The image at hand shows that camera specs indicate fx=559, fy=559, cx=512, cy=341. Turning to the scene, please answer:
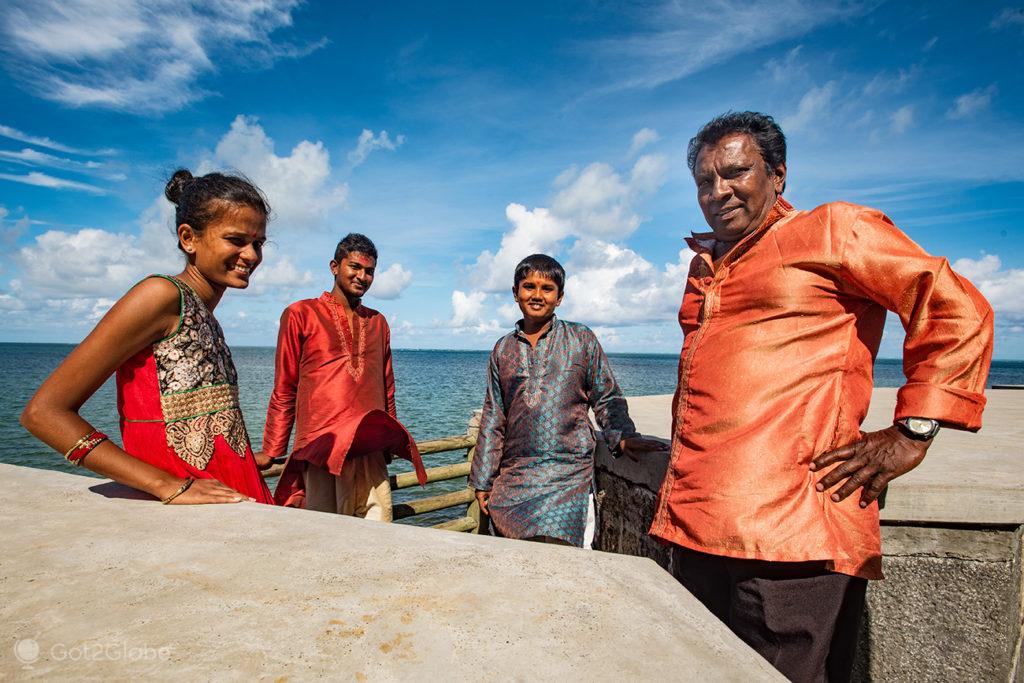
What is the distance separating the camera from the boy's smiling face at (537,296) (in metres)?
2.97

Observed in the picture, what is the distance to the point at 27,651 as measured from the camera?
81 cm

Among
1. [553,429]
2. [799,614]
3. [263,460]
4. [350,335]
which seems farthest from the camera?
[350,335]

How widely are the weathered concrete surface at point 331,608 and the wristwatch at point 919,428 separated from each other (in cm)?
77

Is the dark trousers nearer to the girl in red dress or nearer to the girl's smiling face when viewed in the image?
the girl in red dress

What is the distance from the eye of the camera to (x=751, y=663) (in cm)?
87

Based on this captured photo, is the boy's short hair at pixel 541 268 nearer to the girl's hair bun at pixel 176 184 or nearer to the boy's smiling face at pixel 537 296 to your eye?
the boy's smiling face at pixel 537 296

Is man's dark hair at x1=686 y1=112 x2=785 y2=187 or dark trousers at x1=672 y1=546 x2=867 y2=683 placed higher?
man's dark hair at x1=686 y1=112 x2=785 y2=187

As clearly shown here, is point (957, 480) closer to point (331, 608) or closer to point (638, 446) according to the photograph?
point (638, 446)

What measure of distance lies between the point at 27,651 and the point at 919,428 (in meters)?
1.84

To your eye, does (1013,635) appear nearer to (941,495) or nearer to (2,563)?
(941,495)

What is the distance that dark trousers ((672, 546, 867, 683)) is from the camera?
1.50m

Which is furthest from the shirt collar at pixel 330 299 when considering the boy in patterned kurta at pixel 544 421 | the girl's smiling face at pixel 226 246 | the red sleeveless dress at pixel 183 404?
the red sleeveless dress at pixel 183 404

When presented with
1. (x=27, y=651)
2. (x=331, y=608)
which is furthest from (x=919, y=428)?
(x=27, y=651)

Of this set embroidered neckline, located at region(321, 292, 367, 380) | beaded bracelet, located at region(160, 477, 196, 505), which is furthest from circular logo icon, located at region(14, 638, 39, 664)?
embroidered neckline, located at region(321, 292, 367, 380)
